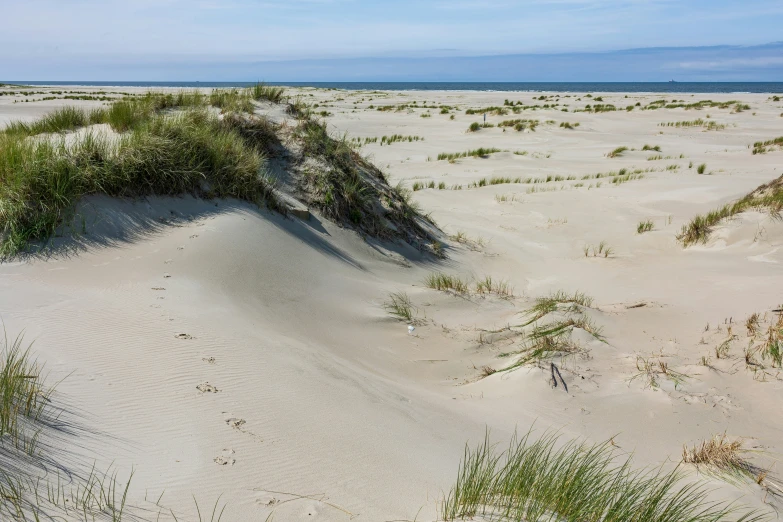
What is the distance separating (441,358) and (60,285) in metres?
3.18

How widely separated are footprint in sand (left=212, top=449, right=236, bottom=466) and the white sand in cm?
2

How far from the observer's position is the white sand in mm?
2828

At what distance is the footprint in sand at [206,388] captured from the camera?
3427mm

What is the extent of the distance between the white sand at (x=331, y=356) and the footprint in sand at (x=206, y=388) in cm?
4

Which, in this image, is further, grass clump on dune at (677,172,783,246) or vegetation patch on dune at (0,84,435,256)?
grass clump on dune at (677,172,783,246)

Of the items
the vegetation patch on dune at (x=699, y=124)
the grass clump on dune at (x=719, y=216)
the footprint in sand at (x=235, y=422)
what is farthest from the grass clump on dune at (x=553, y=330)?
the vegetation patch on dune at (x=699, y=124)

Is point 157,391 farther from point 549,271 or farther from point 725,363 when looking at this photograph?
point 549,271

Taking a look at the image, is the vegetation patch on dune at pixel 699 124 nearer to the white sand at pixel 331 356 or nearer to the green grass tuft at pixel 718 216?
the green grass tuft at pixel 718 216

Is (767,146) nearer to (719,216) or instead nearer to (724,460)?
(719,216)

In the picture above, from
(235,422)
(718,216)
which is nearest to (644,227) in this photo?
(718,216)

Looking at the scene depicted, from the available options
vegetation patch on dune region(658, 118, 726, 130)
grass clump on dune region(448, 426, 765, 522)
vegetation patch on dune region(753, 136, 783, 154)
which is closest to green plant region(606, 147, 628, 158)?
vegetation patch on dune region(753, 136, 783, 154)

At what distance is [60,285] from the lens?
4715 millimetres

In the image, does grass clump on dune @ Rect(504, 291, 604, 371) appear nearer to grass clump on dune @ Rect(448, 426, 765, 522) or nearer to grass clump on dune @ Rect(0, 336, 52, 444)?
grass clump on dune @ Rect(448, 426, 765, 522)

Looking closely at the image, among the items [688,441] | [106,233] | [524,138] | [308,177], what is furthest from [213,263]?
[524,138]
